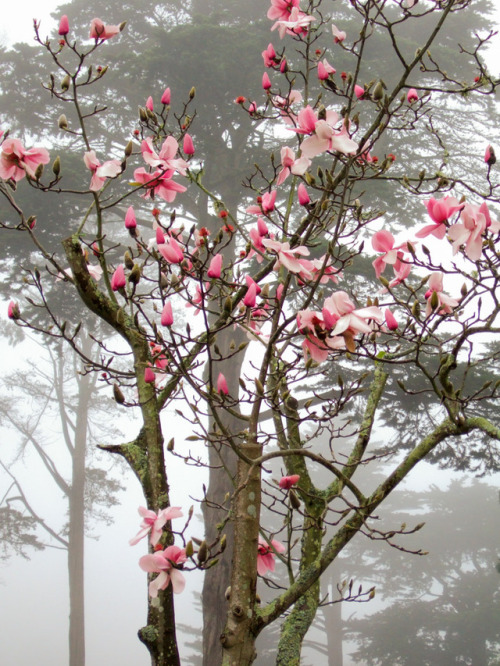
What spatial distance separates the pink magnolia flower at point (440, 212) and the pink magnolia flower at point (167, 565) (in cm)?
101

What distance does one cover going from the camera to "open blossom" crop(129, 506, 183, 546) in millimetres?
1442

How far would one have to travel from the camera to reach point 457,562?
1742 centimetres

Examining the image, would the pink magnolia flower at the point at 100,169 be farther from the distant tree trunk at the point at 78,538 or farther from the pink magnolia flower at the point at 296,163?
the distant tree trunk at the point at 78,538

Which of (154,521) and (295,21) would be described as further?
(295,21)

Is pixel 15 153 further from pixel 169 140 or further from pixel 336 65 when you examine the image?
pixel 336 65

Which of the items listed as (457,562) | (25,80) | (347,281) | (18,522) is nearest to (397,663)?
(457,562)

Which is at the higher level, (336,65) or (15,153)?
(336,65)

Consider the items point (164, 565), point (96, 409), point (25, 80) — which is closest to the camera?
point (164, 565)

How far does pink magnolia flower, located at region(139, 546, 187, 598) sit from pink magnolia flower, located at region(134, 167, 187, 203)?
987 millimetres

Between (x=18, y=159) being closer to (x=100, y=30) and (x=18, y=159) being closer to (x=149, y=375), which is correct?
(x=100, y=30)

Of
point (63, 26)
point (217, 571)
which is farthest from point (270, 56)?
point (217, 571)

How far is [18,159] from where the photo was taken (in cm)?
163

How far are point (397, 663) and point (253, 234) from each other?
45.8ft

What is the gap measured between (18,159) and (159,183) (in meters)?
0.41
